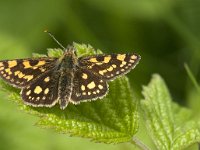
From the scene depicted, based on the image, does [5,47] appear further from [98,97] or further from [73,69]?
[98,97]

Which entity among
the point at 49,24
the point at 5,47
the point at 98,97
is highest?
the point at 49,24

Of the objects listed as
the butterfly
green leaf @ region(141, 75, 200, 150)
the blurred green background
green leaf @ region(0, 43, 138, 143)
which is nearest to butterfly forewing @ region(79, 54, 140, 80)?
the butterfly

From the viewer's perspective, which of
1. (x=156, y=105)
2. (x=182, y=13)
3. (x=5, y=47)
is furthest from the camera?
(x=182, y=13)

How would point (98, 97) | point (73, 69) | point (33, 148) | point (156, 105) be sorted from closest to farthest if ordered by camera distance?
point (98, 97) < point (73, 69) < point (156, 105) < point (33, 148)

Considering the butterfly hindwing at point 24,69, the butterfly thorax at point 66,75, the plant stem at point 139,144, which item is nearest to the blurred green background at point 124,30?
the butterfly hindwing at point 24,69

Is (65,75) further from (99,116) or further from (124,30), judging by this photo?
(124,30)

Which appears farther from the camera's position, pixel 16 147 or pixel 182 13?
pixel 182 13

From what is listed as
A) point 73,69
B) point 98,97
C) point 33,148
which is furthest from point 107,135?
point 33,148

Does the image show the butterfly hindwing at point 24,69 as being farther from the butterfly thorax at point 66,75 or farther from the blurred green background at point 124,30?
the blurred green background at point 124,30
